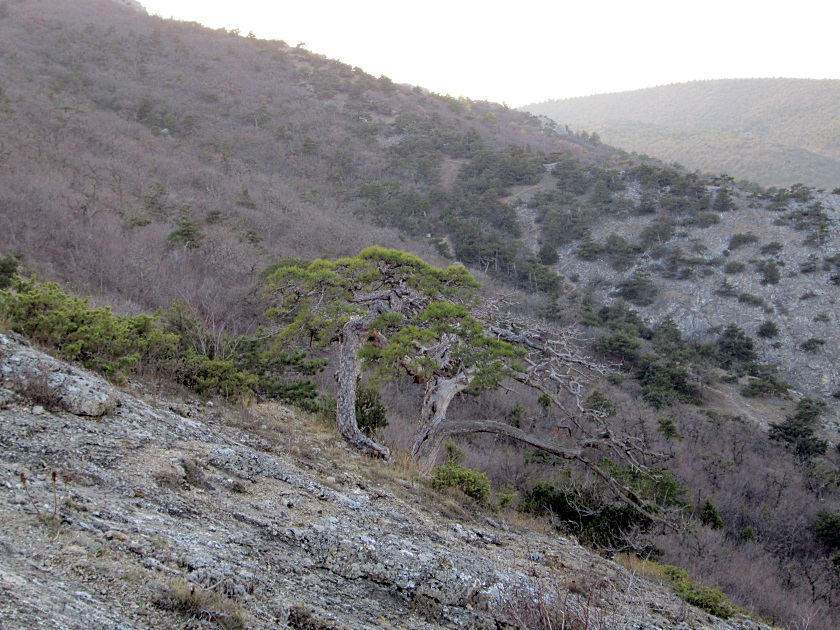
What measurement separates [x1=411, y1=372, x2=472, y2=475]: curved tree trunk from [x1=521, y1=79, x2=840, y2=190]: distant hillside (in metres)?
52.3

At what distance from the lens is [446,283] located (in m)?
8.68

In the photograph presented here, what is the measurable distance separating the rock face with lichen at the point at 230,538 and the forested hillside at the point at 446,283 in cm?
103

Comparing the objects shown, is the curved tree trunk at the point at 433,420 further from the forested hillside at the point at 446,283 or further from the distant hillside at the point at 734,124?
the distant hillside at the point at 734,124

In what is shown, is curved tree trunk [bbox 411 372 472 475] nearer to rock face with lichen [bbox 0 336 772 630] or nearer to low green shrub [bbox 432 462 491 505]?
low green shrub [bbox 432 462 491 505]

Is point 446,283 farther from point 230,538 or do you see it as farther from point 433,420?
point 230,538

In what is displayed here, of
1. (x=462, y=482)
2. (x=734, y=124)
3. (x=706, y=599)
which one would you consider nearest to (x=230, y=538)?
(x=462, y=482)

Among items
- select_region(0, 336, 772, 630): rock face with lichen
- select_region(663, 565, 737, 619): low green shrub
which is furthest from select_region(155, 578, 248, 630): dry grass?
select_region(663, 565, 737, 619): low green shrub

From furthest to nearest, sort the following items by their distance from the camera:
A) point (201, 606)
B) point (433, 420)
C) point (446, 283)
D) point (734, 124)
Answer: point (734, 124), point (446, 283), point (433, 420), point (201, 606)

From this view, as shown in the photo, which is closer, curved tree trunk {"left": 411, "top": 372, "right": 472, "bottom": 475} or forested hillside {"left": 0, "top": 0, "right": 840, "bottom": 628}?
curved tree trunk {"left": 411, "top": 372, "right": 472, "bottom": 475}

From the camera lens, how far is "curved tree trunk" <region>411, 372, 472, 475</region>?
7682 mm

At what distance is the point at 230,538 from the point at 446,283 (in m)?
5.65

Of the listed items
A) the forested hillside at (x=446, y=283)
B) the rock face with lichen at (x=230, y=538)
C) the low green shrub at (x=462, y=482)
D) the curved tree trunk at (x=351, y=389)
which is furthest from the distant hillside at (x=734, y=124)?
the rock face with lichen at (x=230, y=538)

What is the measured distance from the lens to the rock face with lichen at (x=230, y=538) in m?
2.64

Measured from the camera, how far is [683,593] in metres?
5.88
